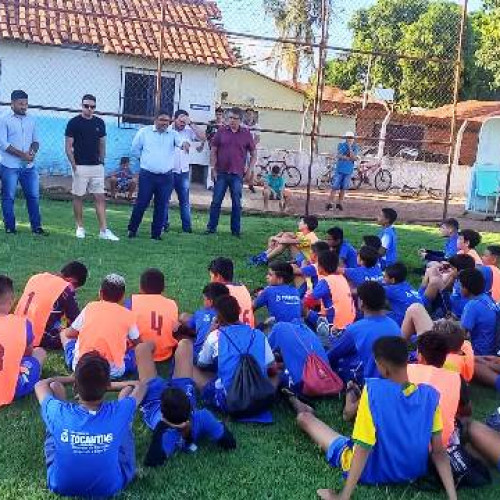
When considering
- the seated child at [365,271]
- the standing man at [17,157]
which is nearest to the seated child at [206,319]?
the seated child at [365,271]

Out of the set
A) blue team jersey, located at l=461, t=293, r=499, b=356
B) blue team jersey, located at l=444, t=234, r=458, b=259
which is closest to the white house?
blue team jersey, located at l=444, t=234, r=458, b=259

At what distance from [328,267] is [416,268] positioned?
312 centimetres

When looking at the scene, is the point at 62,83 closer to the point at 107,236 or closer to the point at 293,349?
the point at 107,236

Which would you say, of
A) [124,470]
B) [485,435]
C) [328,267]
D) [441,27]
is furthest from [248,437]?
[441,27]

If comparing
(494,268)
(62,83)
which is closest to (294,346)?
(494,268)

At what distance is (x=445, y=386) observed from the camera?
13.5 ft

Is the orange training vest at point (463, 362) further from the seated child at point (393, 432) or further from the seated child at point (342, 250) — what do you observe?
the seated child at point (342, 250)

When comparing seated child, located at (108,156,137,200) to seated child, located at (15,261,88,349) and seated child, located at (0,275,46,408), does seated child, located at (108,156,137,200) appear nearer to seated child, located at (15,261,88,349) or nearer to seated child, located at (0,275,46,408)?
seated child, located at (15,261,88,349)

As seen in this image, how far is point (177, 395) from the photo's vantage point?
396cm

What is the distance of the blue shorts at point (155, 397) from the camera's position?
428cm

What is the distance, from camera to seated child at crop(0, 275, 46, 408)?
175 inches

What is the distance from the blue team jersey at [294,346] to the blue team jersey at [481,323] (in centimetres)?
149

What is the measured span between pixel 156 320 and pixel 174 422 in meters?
1.47

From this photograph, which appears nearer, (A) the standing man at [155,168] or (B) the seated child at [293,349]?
(B) the seated child at [293,349]
